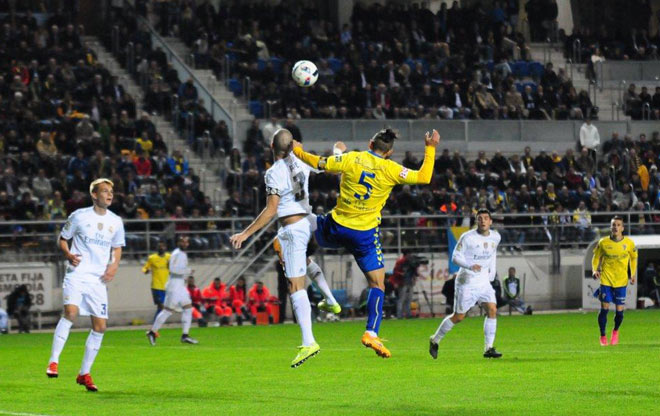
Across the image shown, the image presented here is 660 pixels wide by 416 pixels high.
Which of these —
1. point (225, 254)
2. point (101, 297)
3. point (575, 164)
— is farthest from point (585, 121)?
point (101, 297)

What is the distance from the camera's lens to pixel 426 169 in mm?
14172

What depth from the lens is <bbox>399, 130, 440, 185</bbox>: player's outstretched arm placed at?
14.2m

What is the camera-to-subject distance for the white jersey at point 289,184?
15.0 metres

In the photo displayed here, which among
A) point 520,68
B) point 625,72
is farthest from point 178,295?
point 625,72

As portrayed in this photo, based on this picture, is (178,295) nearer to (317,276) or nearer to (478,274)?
(478,274)

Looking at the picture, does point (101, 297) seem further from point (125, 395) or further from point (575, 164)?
point (575, 164)

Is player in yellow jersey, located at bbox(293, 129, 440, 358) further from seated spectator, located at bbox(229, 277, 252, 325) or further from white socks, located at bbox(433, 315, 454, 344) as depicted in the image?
seated spectator, located at bbox(229, 277, 252, 325)

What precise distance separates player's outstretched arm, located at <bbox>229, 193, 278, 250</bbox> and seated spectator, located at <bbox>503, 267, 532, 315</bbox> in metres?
22.0

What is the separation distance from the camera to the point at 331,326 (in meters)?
31.6

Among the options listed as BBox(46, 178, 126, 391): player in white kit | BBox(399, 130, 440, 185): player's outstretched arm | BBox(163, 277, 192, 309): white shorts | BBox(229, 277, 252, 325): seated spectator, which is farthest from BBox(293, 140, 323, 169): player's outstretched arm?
BBox(229, 277, 252, 325): seated spectator

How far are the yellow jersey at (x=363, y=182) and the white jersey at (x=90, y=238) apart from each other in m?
2.82

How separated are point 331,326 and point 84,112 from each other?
941cm

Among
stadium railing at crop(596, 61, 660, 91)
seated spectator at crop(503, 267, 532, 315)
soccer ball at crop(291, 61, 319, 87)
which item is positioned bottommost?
seated spectator at crop(503, 267, 532, 315)

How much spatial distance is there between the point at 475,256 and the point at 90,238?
6.99 m
